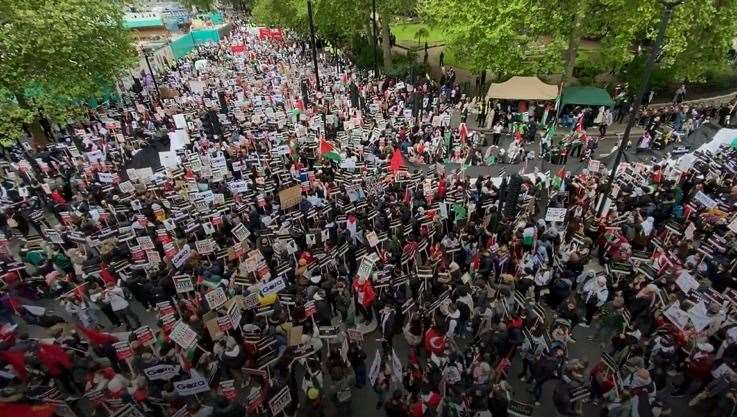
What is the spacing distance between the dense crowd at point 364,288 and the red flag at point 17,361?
0.03m

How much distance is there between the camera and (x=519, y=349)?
9.81 metres

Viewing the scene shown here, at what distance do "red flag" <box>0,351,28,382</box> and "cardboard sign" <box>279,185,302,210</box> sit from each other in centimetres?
779

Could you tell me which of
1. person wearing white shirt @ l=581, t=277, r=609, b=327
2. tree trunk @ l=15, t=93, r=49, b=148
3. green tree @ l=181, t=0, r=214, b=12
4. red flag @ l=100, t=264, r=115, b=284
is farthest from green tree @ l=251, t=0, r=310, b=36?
green tree @ l=181, t=0, r=214, b=12

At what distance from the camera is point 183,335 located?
28.6 ft

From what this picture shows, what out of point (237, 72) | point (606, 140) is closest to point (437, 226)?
point (606, 140)

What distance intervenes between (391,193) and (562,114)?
14.5 meters

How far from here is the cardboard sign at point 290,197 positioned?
14.4 m

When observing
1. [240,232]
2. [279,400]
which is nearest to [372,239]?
[240,232]

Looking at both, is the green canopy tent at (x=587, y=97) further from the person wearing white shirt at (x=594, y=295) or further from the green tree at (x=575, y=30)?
the person wearing white shirt at (x=594, y=295)

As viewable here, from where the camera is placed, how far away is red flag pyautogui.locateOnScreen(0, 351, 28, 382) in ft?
30.0

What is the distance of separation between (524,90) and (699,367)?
1831 centimetres

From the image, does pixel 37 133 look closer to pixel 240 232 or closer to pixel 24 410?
pixel 240 232

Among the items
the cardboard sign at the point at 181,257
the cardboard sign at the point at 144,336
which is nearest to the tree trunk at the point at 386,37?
the cardboard sign at the point at 181,257

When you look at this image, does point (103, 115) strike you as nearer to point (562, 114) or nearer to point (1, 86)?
point (1, 86)
